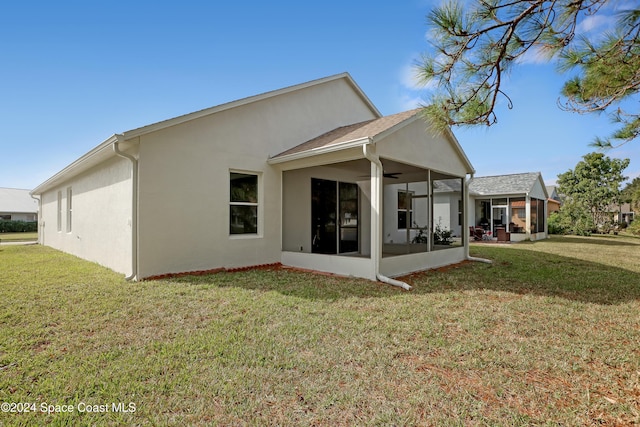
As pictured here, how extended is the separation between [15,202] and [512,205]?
52.3 metres

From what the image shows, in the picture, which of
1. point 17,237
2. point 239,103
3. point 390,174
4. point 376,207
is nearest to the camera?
point 376,207

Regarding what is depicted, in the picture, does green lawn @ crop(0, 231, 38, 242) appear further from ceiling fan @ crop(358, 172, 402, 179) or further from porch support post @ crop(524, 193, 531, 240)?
porch support post @ crop(524, 193, 531, 240)

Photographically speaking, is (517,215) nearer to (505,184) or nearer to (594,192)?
(505,184)

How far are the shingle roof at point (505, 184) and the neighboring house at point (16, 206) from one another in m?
48.3

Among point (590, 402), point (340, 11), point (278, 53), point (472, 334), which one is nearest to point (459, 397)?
point (590, 402)

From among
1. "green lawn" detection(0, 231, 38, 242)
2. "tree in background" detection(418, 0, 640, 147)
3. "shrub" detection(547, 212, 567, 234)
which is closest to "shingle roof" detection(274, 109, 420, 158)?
"tree in background" detection(418, 0, 640, 147)

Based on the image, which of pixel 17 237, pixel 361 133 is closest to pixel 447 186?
pixel 361 133

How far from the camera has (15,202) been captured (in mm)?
38562

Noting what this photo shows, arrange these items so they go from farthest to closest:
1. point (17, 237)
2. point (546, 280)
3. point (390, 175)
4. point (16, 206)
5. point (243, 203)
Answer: point (16, 206), point (17, 237), point (390, 175), point (243, 203), point (546, 280)

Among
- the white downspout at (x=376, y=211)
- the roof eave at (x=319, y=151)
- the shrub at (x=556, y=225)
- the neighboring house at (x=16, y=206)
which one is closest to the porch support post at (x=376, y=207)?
the white downspout at (x=376, y=211)

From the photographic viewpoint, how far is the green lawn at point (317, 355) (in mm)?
2441

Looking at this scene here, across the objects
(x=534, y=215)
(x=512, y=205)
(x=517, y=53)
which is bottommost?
(x=534, y=215)

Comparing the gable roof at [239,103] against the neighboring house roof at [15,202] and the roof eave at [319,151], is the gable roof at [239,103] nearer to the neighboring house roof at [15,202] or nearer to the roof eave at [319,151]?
the roof eave at [319,151]

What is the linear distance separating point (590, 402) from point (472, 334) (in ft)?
4.75
